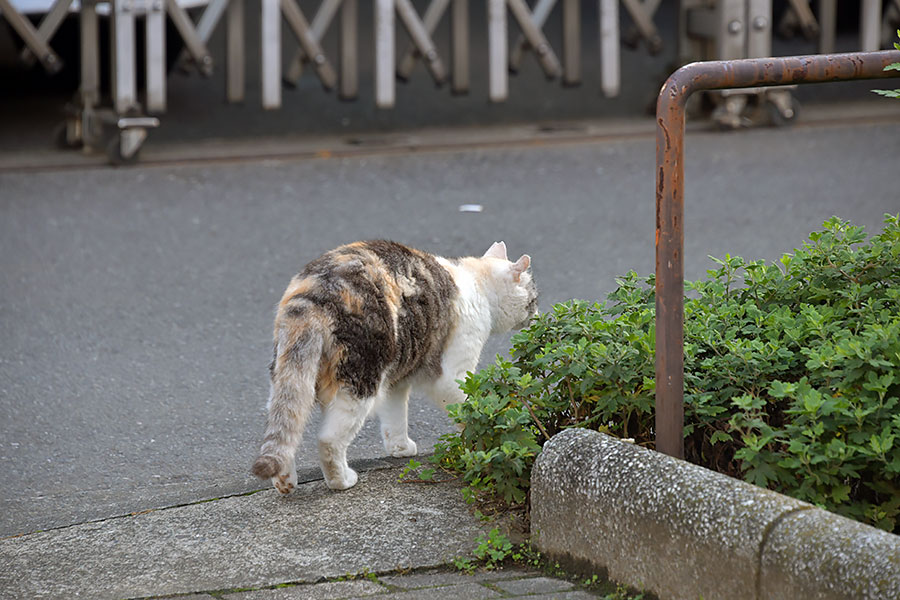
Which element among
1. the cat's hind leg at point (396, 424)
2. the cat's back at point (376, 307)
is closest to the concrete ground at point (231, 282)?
the cat's hind leg at point (396, 424)

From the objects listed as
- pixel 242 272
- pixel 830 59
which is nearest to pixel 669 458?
pixel 830 59

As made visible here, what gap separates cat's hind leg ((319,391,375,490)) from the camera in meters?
3.67

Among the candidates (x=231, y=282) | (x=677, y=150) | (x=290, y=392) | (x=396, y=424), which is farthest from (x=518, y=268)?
(x=231, y=282)

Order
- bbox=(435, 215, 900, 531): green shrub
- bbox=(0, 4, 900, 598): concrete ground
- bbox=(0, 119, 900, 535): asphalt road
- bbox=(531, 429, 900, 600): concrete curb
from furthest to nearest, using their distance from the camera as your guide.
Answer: bbox=(0, 119, 900, 535): asphalt road < bbox=(0, 4, 900, 598): concrete ground < bbox=(435, 215, 900, 531): green shrub < bbox=(531, 429, 900, 600): concrete curb

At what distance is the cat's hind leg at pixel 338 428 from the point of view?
367 cm

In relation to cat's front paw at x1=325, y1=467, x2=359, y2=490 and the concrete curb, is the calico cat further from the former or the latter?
the concrete curb

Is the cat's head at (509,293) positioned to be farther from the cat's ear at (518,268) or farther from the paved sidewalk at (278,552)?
the paved sidewalk at (278,552)

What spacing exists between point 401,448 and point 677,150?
5.59 feet

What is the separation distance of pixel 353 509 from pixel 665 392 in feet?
3.59

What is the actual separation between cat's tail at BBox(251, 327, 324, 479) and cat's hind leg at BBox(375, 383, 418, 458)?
607 millimetres

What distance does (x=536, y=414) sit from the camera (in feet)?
11.7

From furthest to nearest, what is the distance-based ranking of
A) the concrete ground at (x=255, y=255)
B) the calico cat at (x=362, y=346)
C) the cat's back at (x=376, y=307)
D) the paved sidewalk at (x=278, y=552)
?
the cat's back at (x=376, y=307) < the calico cat at (x=362, y=346) < the concrete ground at (x=255, y=255) < the paved sidewalk at (x=278, y=552)

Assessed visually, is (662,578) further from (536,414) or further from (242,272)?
(242,272)

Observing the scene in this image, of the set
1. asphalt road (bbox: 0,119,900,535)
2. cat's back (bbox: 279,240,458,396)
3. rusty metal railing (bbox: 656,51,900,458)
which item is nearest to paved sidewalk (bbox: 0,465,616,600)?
asphalt road (bbox: 0,119,900,535)
